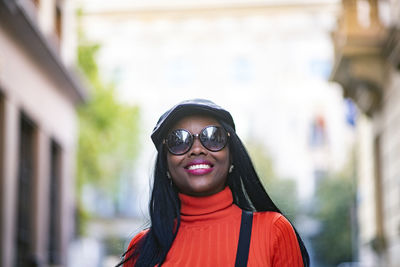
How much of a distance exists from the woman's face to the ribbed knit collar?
0.09 feet

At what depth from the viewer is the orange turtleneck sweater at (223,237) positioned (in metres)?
3.46

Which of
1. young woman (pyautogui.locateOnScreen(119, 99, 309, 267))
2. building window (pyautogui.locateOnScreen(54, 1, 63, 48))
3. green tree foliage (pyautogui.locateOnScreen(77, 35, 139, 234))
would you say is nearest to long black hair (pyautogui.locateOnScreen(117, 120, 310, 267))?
young woman (pyautogui.locateOnScreen(119, 99, 309, 267))

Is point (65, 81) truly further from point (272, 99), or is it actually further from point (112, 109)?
point (272, 99)

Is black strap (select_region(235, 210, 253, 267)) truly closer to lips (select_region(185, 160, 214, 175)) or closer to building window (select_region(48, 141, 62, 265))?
lips (select_region(185, 160, 214, 175))

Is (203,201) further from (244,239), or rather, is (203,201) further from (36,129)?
(36,129)

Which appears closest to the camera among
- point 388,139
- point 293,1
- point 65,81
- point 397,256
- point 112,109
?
point 397,256

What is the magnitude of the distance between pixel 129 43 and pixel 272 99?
1038cm

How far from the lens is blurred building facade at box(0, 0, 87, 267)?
1548cm

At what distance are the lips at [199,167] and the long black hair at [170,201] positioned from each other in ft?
0.46

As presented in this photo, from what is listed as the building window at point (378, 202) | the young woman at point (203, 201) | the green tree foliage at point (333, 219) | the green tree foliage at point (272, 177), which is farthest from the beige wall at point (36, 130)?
the green tree foliage at point (333, 219)

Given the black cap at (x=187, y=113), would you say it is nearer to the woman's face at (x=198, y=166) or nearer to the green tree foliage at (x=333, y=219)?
the woman's face at (x=198, y=166)

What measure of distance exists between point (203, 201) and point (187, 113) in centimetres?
38

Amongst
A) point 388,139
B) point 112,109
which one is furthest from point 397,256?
point 112,109

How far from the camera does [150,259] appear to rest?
141 inches
